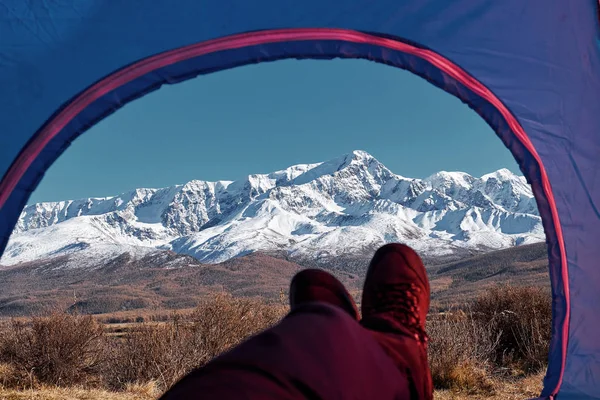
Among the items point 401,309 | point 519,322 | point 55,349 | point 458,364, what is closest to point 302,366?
point 401,309

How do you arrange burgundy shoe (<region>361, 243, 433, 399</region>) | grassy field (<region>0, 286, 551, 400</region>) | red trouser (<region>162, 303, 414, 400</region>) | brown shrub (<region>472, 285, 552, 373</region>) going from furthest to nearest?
brown shrub (<region>472, 285, 552, 373</region>), grassy field (<region>0, 286, 551, 400</region>), burgundy shoe (<region>361, 243, 433, 399</region>), red trouser (<region>162, 303, 414, 400</region>)

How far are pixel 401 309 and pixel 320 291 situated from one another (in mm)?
406

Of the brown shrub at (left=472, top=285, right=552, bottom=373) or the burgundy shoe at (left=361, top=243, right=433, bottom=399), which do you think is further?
the brown shrub at (left=472, top=285, right=552, bottom=373)

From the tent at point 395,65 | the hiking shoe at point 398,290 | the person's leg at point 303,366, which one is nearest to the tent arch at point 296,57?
the tent at point 395,65

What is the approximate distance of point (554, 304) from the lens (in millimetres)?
2955

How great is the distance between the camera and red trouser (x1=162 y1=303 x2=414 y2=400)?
859 mm

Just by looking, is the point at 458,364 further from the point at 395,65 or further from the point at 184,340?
the point at 184,340

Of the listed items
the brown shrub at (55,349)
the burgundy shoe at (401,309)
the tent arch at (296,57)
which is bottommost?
the brown shrub at (55,349)

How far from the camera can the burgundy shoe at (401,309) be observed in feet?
5.39

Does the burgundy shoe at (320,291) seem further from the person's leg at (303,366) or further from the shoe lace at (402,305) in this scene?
the person's leg at (303,366)

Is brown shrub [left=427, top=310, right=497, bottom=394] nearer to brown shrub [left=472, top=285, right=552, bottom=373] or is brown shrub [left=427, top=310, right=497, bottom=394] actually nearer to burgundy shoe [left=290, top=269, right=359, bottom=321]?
brown shrub [left=472, top=285, right=552, bottom=373]

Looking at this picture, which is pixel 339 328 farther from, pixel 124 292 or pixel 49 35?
pixel 124 292

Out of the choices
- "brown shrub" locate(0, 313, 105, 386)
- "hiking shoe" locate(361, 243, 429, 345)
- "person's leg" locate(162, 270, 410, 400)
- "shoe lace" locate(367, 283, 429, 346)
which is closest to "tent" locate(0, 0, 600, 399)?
"hiking shoe" locate(361, 243, 429, 345)

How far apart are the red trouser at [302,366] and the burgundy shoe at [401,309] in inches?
13.7
